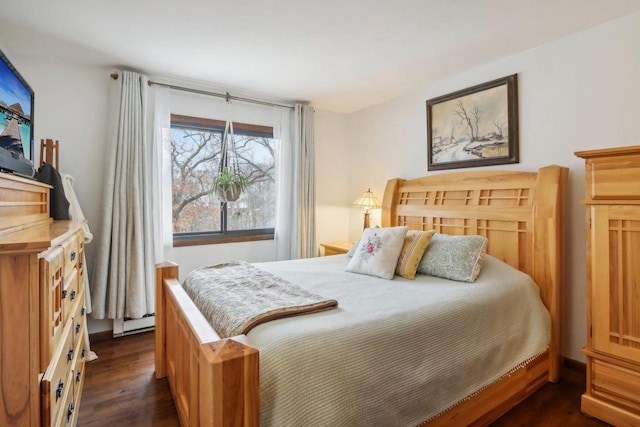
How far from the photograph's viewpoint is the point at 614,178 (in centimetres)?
176

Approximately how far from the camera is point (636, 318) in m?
1.70

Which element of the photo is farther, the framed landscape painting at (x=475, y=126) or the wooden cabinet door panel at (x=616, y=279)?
the framed landscape painting at (x=475, y=126)

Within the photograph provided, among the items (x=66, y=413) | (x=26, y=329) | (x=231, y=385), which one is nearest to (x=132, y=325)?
(x=66, y=413)

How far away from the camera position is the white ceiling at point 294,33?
6.35 feet

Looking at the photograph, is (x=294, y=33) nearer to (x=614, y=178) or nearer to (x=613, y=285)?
(x=614, y=178)

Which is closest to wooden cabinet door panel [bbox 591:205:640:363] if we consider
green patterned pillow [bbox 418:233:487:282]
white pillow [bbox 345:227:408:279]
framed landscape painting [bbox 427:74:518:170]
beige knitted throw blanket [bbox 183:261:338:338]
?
green patterned pillow [bbox 418:233:487:282]

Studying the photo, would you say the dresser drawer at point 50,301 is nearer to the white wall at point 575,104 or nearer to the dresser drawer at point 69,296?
the dresser drawer at point 69,296

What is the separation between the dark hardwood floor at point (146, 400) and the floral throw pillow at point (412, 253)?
95cm

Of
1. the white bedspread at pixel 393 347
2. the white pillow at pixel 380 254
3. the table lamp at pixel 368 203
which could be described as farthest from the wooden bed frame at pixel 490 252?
the white pillow at pixel 380 254

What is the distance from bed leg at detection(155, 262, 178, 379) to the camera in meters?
2.14

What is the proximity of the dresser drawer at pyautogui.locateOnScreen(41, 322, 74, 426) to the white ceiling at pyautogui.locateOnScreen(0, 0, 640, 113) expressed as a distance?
6.17 ft

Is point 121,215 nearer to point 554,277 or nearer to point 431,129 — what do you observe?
point 431,129

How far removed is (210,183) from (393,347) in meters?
2.71

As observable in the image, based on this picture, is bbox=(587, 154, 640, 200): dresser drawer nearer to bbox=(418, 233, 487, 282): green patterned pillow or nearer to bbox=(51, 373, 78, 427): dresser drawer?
bbox=(418, 233, 487, 282): green patterned pillow
